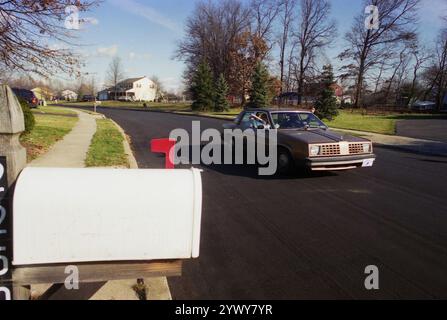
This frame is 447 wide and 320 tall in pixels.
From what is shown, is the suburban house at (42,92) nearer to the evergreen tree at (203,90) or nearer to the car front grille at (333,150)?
the car front grille at (333,150)

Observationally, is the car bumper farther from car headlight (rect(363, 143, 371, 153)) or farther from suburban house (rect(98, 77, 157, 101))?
suburban house (rect(98, 77, 157, 101))

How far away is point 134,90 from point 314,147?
Answer: 381 feet

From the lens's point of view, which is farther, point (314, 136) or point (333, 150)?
point (314, 136)

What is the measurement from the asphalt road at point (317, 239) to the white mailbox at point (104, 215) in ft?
2.93

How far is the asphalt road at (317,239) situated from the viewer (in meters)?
3.13

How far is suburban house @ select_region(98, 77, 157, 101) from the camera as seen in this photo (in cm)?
11550

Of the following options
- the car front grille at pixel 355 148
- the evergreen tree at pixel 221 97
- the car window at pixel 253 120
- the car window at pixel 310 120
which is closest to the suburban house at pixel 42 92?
the car window at pixel 253 120

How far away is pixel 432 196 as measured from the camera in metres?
6.21

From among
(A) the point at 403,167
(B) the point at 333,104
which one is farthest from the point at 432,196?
(B) the point at 333,104

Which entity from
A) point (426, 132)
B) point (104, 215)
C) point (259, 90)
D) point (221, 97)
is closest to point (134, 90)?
point (221, 97)

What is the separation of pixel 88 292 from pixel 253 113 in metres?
7.02

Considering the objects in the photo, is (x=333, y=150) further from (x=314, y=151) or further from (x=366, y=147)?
(x=366, y=147)

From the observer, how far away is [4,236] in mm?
2293

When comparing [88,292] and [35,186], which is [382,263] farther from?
[35,186]
